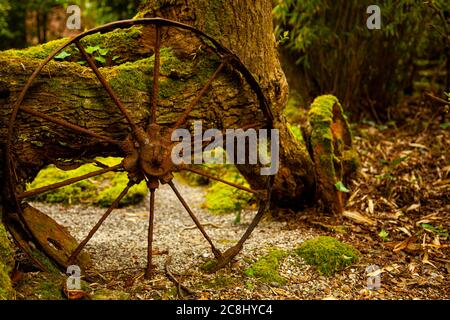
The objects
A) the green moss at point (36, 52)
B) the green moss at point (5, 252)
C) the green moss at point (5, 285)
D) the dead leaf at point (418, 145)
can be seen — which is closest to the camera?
the green moss at point (5, 285)

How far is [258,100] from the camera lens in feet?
10.2

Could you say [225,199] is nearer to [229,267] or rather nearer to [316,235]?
[316,235]

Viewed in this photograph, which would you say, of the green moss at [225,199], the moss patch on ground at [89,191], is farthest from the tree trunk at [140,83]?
the moss patch on ground at [89,191]

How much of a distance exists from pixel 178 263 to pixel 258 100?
110 cm

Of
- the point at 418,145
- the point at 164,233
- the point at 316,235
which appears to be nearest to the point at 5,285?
the point at 164,233

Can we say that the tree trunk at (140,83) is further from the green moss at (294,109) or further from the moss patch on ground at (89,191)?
the green moss at (294,109)

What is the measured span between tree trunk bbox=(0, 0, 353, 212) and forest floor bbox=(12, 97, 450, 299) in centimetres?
69

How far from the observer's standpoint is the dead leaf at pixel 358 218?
11.9 ft

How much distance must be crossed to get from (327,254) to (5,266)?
68.9 inches

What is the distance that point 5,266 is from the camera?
7.44 feet

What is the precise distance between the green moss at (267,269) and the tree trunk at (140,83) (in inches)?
33.2

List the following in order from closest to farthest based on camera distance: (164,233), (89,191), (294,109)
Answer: (164,233) < (89,191) < (294,109)

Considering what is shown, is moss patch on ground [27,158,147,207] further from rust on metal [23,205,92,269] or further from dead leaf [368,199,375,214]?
dead leaf [368,199,375,214]

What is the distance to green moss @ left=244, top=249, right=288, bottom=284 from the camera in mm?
2734
